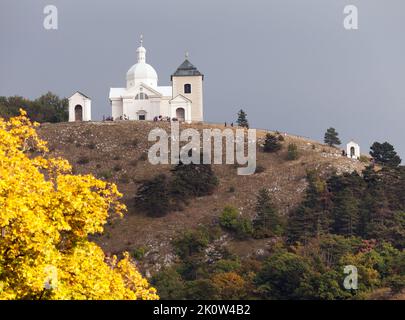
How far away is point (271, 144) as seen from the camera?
107 m

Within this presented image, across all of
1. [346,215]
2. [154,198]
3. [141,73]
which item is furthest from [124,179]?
[346,215]

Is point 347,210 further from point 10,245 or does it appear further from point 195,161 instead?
point 10,245

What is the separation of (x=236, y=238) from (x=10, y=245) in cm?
6131

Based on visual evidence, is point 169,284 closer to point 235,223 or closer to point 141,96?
point 235,223

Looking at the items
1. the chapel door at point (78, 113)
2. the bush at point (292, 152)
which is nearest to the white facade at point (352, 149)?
the bush at point (292, 152)

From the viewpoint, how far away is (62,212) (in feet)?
92.4

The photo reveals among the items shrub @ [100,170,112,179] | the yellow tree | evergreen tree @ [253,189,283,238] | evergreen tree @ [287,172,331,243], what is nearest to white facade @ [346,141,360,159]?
evergreen tree @ [287,172,331,243]

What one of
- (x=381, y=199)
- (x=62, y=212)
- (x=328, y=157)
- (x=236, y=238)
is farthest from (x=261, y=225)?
(x=62, y=212)

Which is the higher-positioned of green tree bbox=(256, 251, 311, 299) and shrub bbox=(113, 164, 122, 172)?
shrub bbox=(113, 164, 122, 172)

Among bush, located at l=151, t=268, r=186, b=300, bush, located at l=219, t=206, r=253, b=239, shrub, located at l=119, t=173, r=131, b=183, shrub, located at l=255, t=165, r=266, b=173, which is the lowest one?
bush, located at l=151, t=268, r=186, b=300

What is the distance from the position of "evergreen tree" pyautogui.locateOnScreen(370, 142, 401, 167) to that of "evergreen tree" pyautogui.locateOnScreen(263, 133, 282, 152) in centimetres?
970

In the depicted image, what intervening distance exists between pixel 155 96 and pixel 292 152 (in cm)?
2046

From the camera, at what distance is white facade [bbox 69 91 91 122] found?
11806 centimetres

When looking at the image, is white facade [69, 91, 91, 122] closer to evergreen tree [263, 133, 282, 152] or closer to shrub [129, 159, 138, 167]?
shrub [129, 159, 138, 167]
